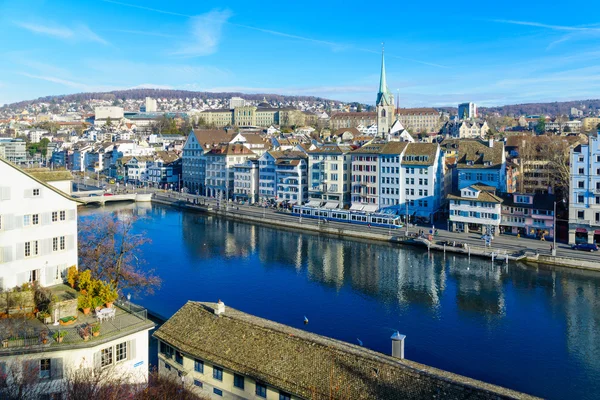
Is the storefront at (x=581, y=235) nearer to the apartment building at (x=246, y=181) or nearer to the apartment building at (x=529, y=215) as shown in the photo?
the apartment building at (x=529, y=215)

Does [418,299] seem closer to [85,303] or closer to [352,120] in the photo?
[85,303]

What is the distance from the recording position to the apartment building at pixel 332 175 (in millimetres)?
59094

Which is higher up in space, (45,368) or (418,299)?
(45,368)

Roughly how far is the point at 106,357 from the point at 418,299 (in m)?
20.8

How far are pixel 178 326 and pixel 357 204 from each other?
40303 millimetres

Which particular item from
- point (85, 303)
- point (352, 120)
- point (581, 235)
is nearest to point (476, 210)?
point (581, 235)

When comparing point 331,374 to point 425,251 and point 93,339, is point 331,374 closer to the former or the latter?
point 93,339

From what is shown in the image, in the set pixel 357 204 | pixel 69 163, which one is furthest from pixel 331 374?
pixel 69 163

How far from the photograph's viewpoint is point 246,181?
69875 mm

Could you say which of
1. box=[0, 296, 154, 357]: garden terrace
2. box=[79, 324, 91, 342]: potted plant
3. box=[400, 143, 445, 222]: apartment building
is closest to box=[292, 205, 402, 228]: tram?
box=[400, 143, 445, 222]: apartment building

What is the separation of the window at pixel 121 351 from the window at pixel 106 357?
21 centimetres

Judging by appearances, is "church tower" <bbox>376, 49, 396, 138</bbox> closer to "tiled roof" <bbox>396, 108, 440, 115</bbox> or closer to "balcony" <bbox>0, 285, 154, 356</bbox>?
"tiled roof" <bbox>396, 108, 440, 115</bbox>

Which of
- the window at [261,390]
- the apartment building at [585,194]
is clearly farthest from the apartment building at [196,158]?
the window at [261,390]

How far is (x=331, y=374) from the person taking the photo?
15.1 meters
